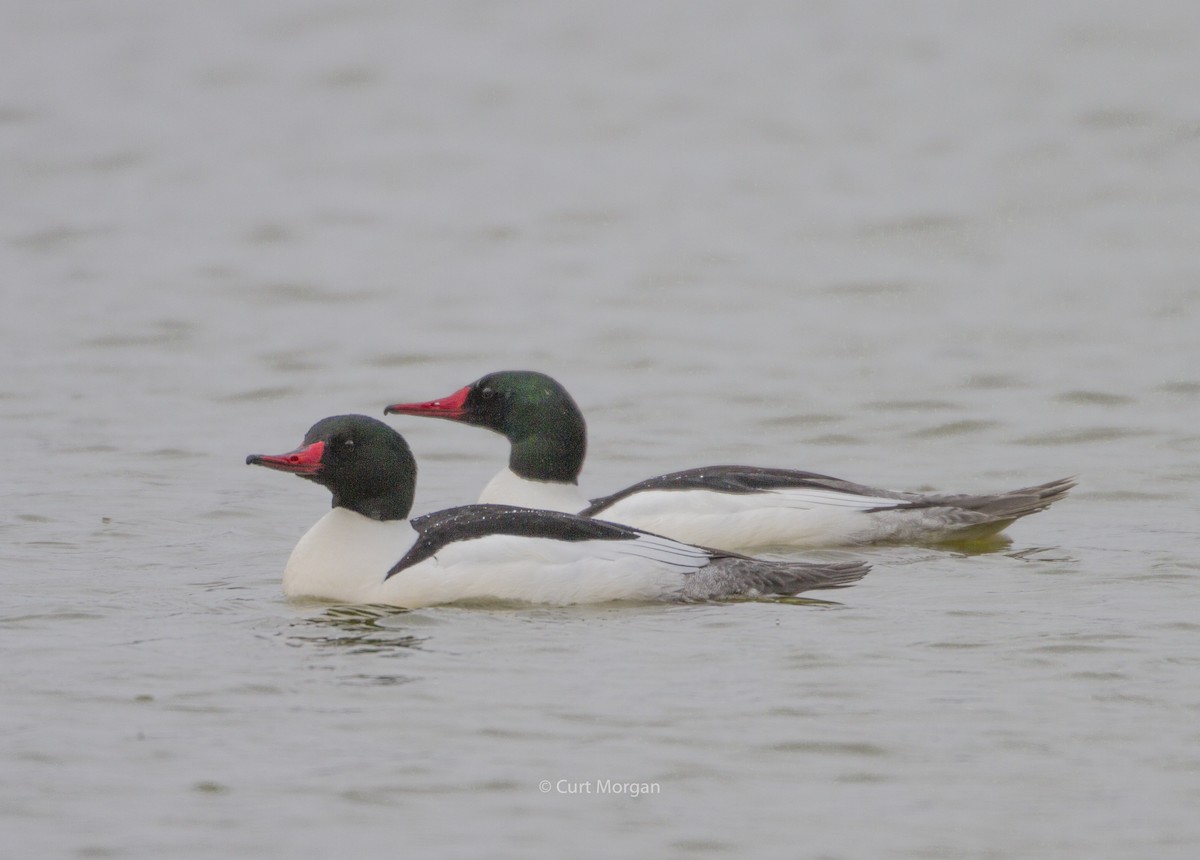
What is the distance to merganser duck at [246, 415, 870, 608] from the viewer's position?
27.0ft

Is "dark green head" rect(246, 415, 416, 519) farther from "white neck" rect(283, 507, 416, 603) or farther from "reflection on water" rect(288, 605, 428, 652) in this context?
"reflection on water" rect(288, 605, 428, 652)

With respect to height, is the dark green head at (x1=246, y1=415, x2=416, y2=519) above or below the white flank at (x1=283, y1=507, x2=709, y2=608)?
above

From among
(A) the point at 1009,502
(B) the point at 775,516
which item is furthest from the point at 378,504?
(A) the point at 1009,502

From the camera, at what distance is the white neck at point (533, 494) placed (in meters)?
9.99

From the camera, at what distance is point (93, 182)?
2212 cm

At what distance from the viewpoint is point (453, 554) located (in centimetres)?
828

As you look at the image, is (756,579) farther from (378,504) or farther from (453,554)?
(378,504)

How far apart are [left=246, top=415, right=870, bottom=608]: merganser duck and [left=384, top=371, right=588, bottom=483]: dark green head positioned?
142 cm

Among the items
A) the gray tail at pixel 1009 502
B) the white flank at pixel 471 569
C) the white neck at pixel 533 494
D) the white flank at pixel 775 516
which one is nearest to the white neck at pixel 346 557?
the white flank at pixel 471 569

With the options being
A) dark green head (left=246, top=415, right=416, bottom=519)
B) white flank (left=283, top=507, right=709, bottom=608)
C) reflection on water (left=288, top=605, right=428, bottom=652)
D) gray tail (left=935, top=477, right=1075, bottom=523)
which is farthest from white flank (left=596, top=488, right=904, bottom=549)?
reflection on water (left=288, top=605, right=428, bottom=652)

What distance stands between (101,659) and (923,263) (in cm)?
1283

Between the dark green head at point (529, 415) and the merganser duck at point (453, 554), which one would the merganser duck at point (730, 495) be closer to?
the dark green head at point (529, 415)

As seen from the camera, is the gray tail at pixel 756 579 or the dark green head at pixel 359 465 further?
the gray tail at pixel 756 579

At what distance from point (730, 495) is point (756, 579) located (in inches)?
56.8
